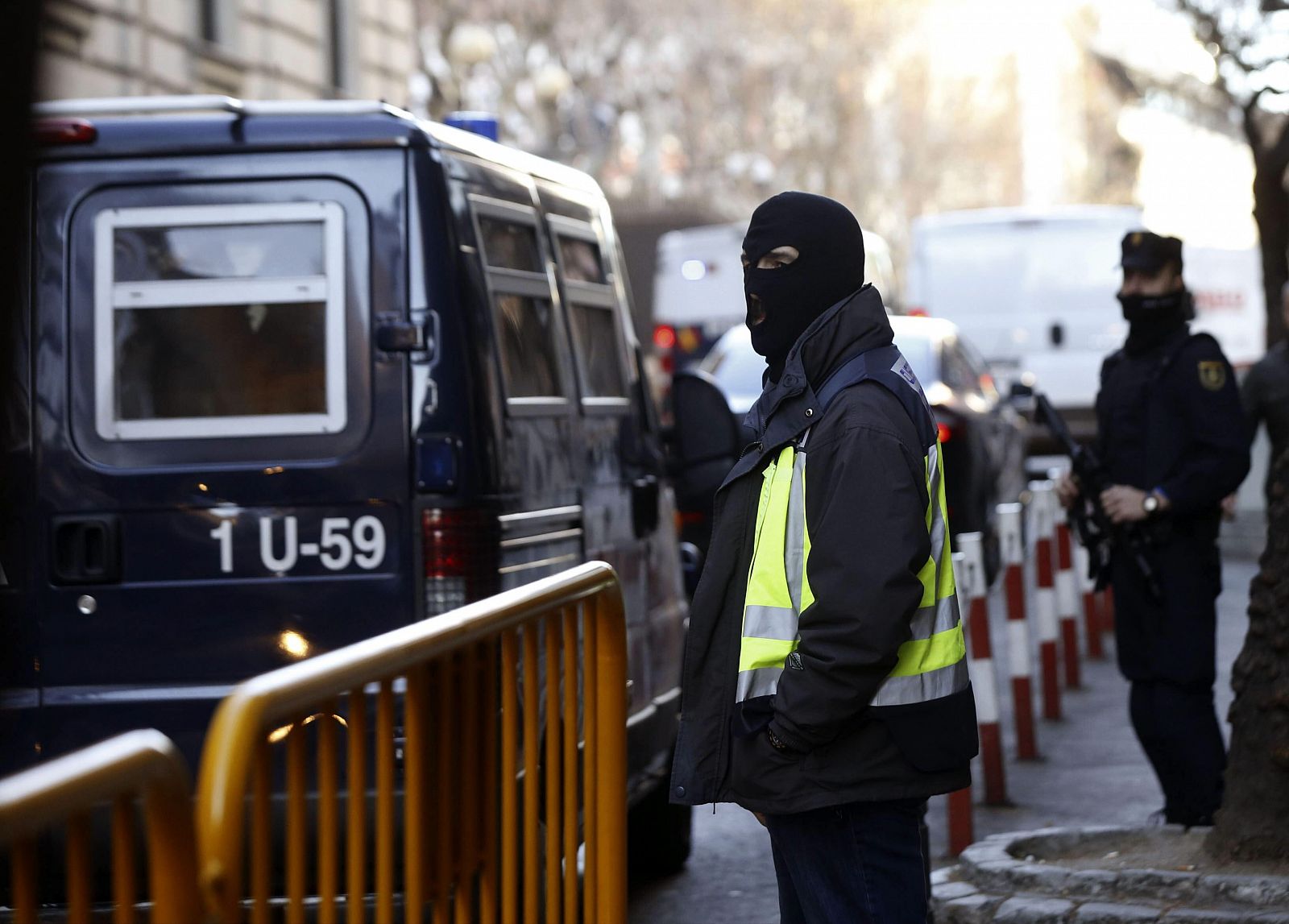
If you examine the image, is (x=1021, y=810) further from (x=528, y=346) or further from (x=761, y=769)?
(x=761, y=769)

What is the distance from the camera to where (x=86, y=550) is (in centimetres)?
485

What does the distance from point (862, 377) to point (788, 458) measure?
185 millimetres

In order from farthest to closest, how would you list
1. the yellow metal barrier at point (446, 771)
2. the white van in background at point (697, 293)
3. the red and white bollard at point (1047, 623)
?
the white van in background at point (697, 293) < the red and white bollard at point (1047, 623) < the yellow metal barrier at point (446, 771)

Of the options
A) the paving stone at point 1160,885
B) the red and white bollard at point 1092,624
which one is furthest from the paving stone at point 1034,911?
the red and white bollard at point 1092,624

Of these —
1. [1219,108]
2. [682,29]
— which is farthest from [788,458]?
[682,29]

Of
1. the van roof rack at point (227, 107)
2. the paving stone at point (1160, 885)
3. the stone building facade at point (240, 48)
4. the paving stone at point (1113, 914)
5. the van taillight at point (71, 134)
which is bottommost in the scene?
the paving stone at point (1113, 914)

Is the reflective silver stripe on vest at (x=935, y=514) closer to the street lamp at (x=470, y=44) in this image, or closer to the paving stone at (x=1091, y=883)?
the paving stone at (x=1091, y=883)

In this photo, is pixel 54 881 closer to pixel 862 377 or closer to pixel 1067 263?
pixel 862 377

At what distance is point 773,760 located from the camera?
3.35 meters

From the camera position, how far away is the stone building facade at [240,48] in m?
17.4

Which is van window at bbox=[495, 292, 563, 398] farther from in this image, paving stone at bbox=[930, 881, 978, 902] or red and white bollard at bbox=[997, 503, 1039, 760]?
red and white bollard at bbox=[997, 503, 1039, 760]

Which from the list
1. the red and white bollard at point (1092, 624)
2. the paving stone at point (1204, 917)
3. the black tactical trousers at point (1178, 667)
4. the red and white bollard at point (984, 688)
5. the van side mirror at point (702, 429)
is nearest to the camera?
the paving stone at point (1204, 917)

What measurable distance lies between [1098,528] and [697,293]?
21550 millimetres

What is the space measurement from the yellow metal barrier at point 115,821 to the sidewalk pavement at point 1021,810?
3876 mm
